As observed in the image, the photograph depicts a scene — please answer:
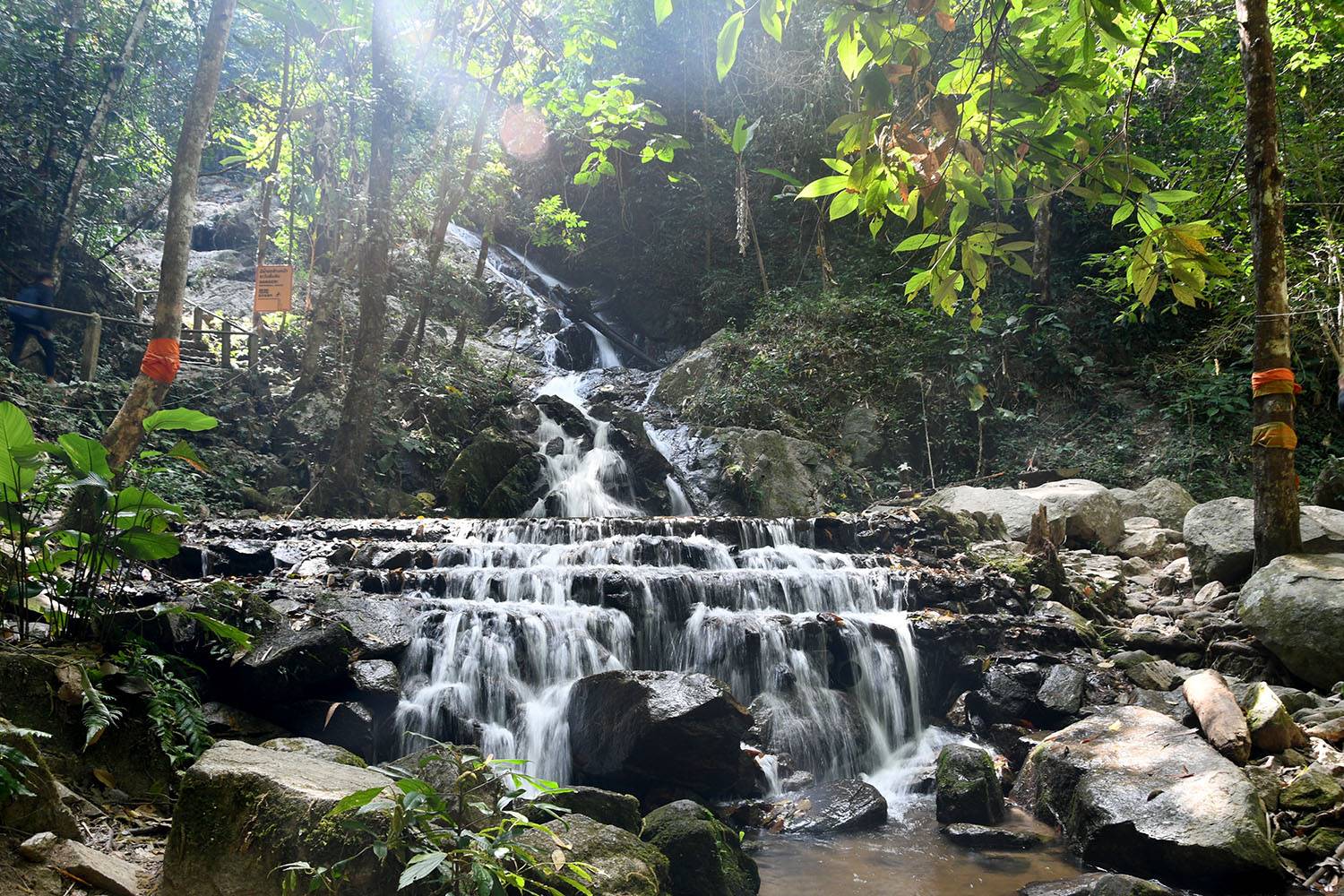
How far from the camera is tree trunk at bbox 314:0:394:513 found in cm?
1072

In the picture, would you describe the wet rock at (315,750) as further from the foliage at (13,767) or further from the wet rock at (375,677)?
the wet rock at (375,677)

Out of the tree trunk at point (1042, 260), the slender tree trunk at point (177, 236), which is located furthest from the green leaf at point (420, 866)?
the tree trunk at point (1042, 260)

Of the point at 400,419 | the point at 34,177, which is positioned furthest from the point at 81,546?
the point at 34,177

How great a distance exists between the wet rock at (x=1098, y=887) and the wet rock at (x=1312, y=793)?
97 cm

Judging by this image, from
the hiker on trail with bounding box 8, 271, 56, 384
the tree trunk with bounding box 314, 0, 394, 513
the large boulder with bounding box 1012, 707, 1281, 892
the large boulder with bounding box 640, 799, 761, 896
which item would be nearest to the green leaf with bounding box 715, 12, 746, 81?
the large boulder with bounding box 640, 799, 761, 896

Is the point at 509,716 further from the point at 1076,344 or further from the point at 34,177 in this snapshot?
the point at 1076,344

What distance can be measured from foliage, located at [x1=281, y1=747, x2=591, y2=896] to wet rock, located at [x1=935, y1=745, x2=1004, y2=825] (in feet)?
10.5

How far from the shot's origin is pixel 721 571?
7707 mm

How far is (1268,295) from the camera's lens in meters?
5.41

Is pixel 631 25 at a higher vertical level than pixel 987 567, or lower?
higher

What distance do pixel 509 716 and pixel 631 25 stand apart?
62.6 feet

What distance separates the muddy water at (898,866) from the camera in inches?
159

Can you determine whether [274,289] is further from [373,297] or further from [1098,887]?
[1098,887]

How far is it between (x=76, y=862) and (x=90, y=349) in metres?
11.8
